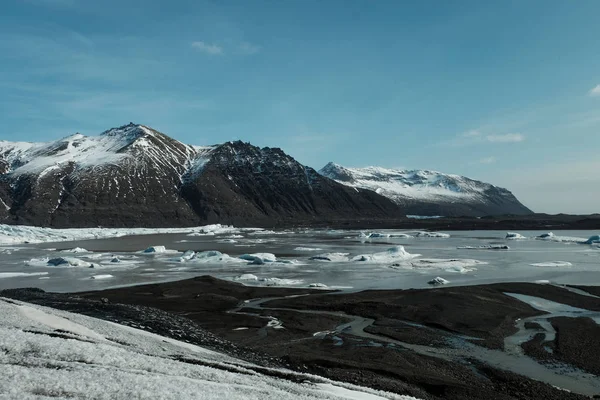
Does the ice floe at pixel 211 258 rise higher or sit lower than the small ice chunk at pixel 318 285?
higher

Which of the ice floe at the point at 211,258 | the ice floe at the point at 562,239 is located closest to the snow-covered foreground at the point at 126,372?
the ice floe at the point at 211,258

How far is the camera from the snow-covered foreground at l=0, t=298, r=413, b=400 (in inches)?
410

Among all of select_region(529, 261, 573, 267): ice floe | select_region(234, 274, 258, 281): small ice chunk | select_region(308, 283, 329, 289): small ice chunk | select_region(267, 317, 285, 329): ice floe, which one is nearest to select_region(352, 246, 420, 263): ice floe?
select_region(529, 261, 573, 267): ice floe

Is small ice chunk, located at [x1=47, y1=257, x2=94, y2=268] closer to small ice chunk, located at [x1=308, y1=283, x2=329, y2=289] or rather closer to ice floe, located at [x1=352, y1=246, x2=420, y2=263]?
small ice chunk, located at [x1=308, y1=283, x2=329, y2=289]

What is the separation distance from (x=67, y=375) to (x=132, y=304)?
67.1 feet

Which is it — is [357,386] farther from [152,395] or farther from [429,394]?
[152,395]

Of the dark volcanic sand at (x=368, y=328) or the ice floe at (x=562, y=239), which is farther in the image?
the ice floe at (x=562, y=239)

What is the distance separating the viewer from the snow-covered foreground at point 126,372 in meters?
10.4

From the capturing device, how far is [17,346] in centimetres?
1365

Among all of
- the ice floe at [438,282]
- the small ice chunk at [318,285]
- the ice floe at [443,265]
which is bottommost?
the small ice chunk at [318,285]

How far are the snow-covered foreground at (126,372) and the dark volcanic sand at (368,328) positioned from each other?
2425 millimetres

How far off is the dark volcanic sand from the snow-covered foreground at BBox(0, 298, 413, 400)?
242cm

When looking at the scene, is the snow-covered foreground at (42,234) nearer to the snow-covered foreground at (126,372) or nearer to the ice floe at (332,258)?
the ice floe at (332,258)

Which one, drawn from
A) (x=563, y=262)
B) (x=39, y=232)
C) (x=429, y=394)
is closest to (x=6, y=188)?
(x=39, y=232)
